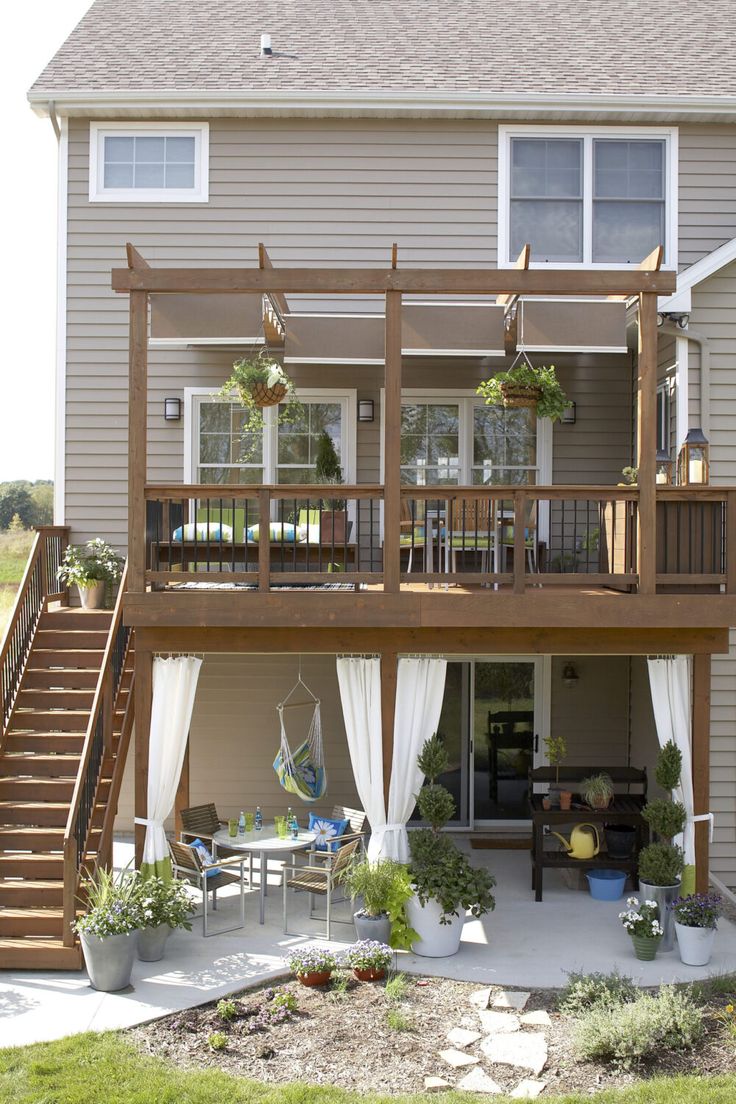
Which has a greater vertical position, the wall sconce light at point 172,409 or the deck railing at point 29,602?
the wall sconce light at point 172,409

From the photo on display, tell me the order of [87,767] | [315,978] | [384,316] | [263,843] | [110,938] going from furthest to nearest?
1. [384,316]
2. [263,843]
3. [87,767]
4. [315,978]
5. [110,938]

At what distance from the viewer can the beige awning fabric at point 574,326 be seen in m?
9.51

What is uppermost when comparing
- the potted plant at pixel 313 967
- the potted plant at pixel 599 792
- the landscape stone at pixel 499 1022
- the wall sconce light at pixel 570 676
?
the wall sconce light at pixel 570 676

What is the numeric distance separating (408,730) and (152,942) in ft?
8.90

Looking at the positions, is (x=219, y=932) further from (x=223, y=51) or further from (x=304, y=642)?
(x=223, y=51)

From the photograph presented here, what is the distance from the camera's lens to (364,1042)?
699 cm

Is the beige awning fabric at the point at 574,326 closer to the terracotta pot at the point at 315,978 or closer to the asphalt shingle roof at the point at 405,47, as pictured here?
the asphalt shingle roof at the point at 405,47

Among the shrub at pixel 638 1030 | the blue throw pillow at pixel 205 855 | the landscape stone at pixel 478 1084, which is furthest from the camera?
the blue throw pillow at pixel 205 855

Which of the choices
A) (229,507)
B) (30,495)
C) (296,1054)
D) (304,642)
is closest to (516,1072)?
(296,1054)

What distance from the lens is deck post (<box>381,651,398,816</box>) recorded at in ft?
30.0

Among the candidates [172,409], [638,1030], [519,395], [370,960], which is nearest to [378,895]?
[370,960]

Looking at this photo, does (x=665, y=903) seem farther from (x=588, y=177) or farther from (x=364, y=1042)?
(x=588, y=177)

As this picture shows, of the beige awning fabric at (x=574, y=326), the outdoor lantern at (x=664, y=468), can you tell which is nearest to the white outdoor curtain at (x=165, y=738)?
the beige awning fabric at (x=574, y=326)

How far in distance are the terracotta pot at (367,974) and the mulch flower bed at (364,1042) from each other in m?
0.10
